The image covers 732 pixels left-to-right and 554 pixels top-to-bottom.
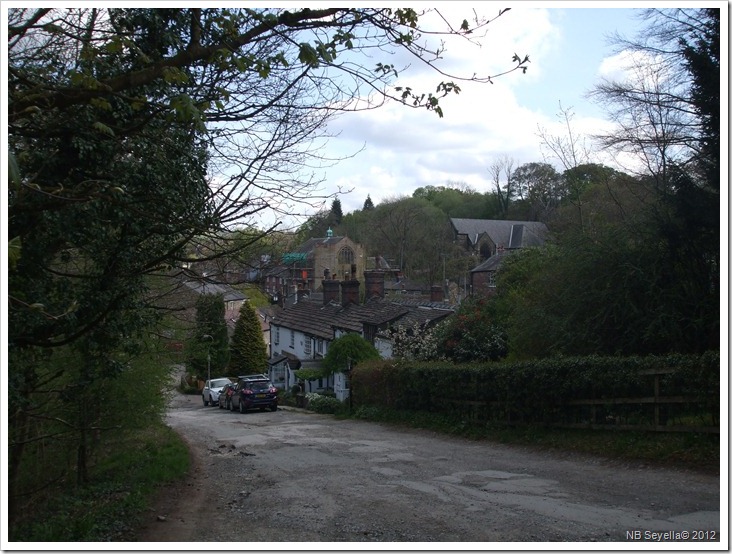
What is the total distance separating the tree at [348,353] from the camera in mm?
29656

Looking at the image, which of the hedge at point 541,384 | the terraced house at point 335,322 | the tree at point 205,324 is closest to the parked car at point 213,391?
the terraced house at point 335,322

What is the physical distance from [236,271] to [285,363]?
30.5 meters

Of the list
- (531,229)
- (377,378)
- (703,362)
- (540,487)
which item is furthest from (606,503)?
(531,229)

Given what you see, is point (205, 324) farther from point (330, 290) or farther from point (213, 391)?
point (330, 290)

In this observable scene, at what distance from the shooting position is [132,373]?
1273cm

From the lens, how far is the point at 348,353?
97.4 ft

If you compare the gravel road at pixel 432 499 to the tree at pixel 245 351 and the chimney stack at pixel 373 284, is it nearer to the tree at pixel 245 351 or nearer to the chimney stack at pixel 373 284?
the chimney stack at pixel 373 284

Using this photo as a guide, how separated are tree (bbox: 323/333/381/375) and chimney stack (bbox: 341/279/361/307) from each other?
8.86 metres

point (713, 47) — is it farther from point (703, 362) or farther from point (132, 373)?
point (132, 373)

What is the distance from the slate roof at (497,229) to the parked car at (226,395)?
44.8m

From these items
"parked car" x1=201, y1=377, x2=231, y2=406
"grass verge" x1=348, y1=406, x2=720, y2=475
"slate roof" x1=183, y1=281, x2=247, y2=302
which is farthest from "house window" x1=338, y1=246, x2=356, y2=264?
"slate roof" x1=183, y1=281, x2=247, y2=302

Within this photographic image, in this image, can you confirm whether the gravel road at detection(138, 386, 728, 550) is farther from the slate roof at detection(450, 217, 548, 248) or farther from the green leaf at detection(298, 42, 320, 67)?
the slate roof at detection(450, 217, 548, 248)

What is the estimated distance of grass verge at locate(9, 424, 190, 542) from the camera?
8008 millimetres

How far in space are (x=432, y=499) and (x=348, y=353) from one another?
2023cm
